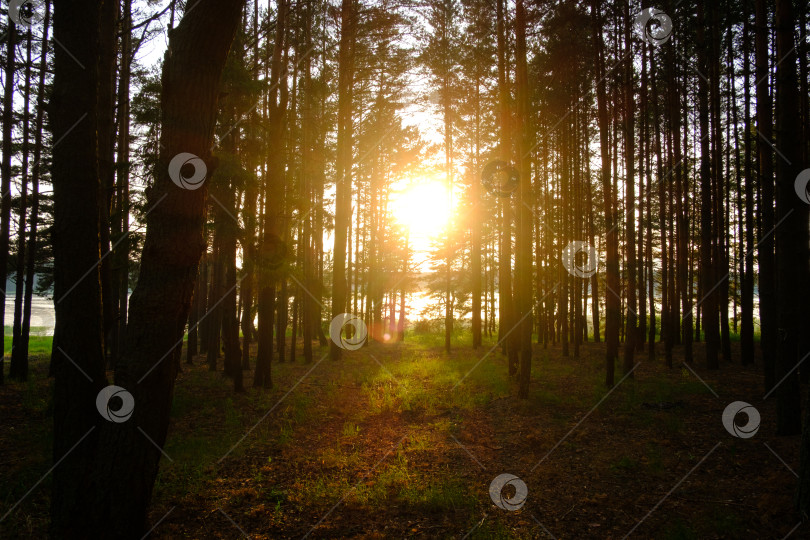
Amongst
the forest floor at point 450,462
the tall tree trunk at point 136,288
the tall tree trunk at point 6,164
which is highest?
the tall tree trunk at point 6,164

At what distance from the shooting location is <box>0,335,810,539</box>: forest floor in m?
4.77

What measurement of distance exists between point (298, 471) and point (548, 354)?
1523 cm

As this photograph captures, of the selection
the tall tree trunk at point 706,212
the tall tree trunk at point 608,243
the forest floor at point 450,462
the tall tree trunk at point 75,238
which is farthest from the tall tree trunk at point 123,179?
the tall tree trunk at point 706,212

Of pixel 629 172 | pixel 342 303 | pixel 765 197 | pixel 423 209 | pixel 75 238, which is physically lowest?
pixel 342 303

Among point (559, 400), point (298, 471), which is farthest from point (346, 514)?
point (559, 400)

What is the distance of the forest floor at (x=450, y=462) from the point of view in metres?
4.77

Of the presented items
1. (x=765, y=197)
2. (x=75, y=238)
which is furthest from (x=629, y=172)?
(x=75, y=238)

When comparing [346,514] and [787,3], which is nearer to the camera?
[346,514]

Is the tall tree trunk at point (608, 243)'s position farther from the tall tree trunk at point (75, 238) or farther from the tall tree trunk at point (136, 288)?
the tall tree trunk at point (75, 238)

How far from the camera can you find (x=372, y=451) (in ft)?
24.1

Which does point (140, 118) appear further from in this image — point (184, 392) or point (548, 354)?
point (548, 354)

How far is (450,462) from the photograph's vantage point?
682 cm

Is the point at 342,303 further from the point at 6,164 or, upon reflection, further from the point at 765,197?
the point at 765,197

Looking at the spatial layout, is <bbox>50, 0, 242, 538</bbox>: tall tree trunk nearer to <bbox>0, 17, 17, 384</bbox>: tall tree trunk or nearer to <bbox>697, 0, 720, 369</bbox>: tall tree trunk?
<bbox>0, 17, 17, 384</bbox>: tall tree trunk
